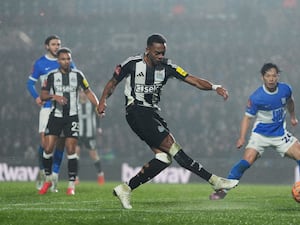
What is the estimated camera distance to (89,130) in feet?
58.7

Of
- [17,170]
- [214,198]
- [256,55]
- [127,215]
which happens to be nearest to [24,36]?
[256,55]

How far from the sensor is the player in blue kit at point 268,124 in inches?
428

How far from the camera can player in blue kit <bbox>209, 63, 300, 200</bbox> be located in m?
10.9

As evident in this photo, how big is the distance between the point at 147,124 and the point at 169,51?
982 inches

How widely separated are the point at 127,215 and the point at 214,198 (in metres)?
3.53

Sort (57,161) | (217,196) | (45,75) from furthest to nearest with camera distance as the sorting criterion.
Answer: (45,75) < (57,161) < (217,196)

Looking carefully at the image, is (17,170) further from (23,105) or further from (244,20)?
(244,20)

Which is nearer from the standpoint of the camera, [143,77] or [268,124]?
[143,77]

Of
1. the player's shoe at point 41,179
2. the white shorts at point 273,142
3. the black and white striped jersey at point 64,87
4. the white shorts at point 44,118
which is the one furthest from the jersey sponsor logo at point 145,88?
the player's shoe at point 41,179

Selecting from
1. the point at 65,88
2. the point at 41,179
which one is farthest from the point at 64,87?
the point at 41,179

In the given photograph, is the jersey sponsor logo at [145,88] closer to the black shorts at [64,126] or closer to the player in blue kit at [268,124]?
the player in blue kit at [268,124]

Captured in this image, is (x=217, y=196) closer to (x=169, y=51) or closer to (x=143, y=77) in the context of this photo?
(x=143, y=77)

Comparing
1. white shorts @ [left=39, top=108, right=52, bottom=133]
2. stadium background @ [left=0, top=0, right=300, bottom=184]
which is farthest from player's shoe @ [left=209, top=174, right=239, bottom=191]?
stadium background @ [left=0, top=0, right=300, bottom=184]

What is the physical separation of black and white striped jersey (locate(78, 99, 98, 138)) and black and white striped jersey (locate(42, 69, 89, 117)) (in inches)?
239
